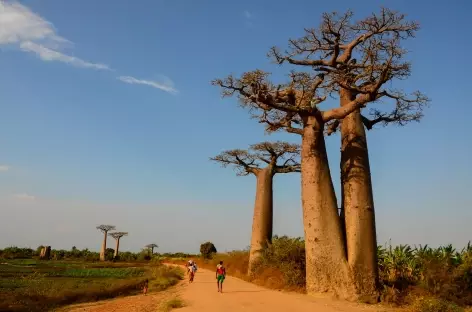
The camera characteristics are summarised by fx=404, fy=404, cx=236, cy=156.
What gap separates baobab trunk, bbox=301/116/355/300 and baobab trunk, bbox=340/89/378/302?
0.23 metres

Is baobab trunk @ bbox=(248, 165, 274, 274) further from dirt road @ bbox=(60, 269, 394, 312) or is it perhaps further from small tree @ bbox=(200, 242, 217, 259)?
small tree @ bbox=(200, 242, 217, 259)

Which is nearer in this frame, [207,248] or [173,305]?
[173,305]

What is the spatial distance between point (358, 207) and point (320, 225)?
0.94 m

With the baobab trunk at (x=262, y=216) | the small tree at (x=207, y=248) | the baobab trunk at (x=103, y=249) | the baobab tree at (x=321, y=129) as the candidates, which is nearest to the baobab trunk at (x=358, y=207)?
the baobab tree at (x=321, y=129)

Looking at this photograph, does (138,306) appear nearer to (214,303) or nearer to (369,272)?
(214,303)

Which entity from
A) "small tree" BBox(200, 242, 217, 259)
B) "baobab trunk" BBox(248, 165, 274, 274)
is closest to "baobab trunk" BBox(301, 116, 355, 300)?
"baobab trunk" BBox(248, 165, 274, 274)

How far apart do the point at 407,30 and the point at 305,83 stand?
2.51 m

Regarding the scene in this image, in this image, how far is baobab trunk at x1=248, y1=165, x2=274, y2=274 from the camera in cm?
1506

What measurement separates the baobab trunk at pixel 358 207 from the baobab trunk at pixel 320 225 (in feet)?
0.75

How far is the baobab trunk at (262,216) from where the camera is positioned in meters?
15.1

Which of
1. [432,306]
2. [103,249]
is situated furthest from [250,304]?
[103,249]

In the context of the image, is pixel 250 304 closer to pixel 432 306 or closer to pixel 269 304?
pixel 269 304

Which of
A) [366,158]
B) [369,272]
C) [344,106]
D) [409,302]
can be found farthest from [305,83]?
[409,302]

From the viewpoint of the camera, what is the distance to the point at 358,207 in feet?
29.5
